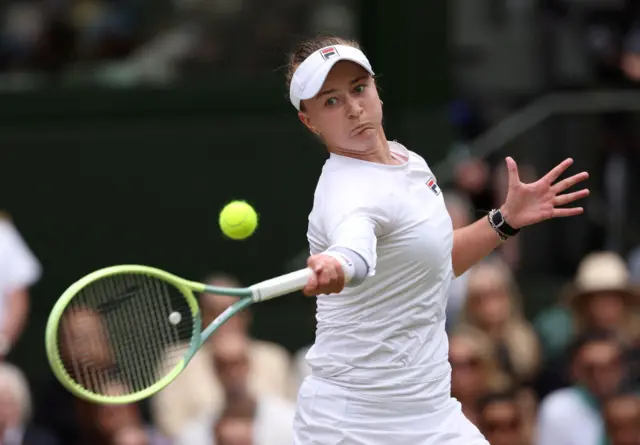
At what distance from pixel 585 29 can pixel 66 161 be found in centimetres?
354

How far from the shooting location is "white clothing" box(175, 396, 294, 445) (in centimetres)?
718

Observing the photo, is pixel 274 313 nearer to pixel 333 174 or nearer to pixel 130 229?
pixel 130 229

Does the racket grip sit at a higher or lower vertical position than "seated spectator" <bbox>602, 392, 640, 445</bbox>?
higher


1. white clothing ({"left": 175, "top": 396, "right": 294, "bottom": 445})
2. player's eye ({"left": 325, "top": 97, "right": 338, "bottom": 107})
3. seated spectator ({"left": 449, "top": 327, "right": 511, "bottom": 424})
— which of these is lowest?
white clothing ({"left": 175, "top": 396, "right": 294, "bottom": 445})

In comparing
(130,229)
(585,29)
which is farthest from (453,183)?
(130,229)

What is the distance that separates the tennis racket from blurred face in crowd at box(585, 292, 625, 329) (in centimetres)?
429

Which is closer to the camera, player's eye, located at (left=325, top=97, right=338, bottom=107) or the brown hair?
player's eye, located at (left=325, top=97, right=338, bottom=107)

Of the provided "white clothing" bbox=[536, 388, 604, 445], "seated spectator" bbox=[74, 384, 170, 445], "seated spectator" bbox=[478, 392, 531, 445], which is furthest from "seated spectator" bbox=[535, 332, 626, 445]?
"seated spectator" bbox=[74, 384, 170, 445]

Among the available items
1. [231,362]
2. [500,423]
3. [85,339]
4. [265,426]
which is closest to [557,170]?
[85,339]

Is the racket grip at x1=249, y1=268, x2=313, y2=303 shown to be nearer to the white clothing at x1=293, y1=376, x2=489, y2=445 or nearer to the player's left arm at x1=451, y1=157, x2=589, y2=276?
the white clothing at x1=293, y1=376, x2=489, y2=445

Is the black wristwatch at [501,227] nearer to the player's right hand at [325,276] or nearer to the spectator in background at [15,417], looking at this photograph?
the player's right hand at [325,276]

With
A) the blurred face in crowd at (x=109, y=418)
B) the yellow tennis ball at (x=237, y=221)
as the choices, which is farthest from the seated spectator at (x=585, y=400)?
the yellow tennis ball at (x=237, y=221)

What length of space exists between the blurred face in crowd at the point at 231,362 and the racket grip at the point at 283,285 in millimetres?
3711

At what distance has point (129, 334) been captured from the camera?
167 inches
